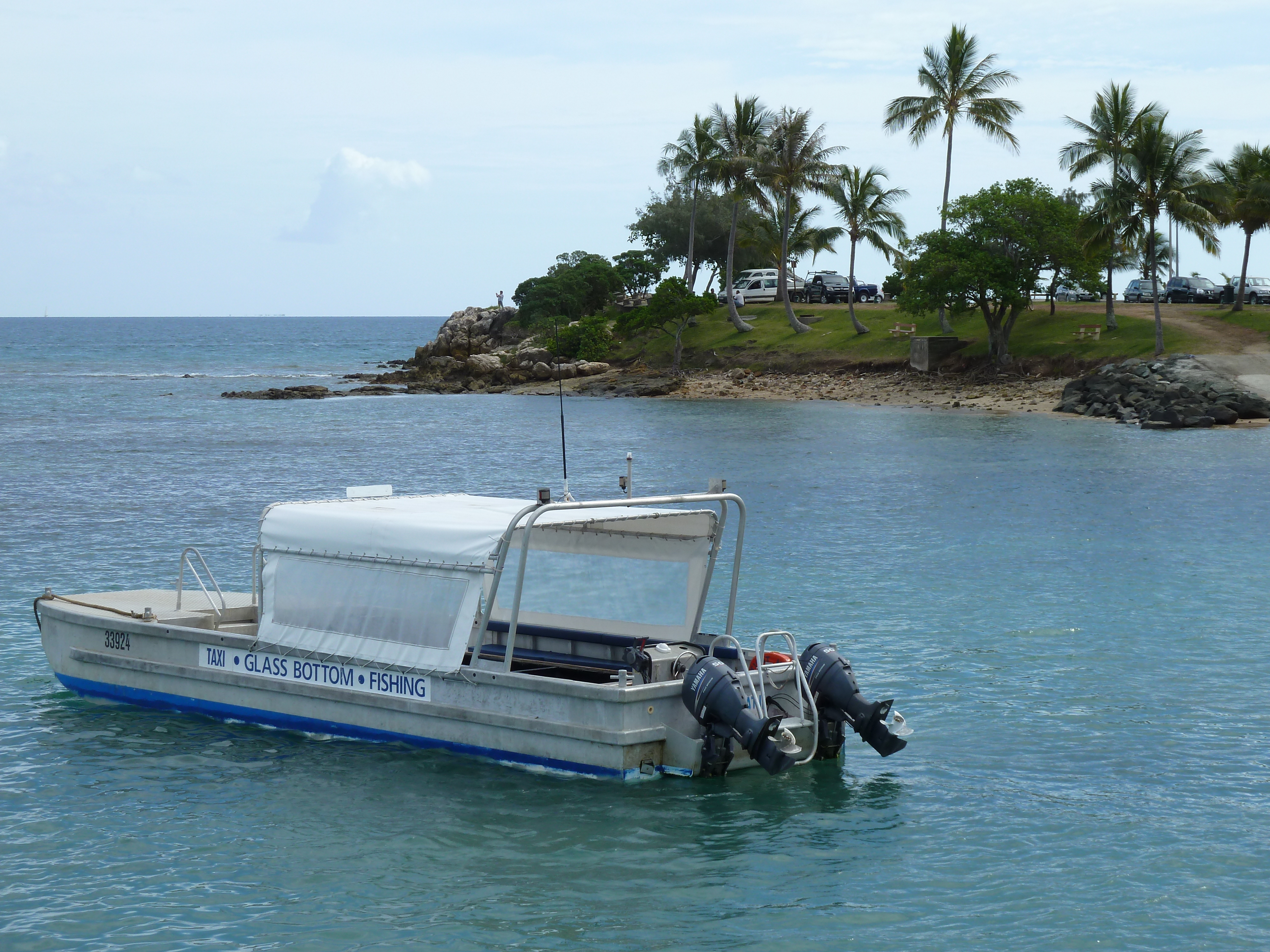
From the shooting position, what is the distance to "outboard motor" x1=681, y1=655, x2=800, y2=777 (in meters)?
11.4

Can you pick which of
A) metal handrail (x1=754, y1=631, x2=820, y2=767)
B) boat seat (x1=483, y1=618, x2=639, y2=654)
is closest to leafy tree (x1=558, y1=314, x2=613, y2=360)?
boat seat (x1=483, y1=618, x2=639, y2=654)

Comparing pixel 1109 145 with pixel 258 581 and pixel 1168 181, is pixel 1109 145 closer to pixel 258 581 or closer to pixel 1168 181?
pixel 1168 181

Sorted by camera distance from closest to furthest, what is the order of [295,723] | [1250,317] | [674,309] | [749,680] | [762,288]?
[749,680]
[295,723]
[1250,317]
[674,309]
[762,288]

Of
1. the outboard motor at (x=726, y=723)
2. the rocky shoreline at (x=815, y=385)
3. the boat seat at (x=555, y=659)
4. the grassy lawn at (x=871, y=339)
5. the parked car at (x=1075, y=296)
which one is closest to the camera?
the outboard motor at (x=726, y=723)

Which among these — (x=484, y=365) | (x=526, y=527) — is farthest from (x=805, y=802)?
(x=484, y=365)

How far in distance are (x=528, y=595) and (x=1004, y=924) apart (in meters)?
6.24

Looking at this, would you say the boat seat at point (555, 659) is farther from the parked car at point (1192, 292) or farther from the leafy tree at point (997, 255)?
the parked car at point (1192, 292)

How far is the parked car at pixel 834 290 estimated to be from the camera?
87.6 meters

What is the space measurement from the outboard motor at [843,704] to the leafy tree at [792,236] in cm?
6877

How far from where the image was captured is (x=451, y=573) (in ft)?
41.0

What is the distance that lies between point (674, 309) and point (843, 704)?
6886cm

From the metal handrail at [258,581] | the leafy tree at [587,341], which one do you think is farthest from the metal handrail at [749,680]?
the leafy tree at [587,341]

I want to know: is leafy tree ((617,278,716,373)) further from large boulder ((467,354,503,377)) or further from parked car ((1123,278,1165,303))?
parked car ((1123,278,1165,303))

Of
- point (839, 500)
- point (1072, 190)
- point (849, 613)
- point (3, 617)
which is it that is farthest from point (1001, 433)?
point (1072, 190)
